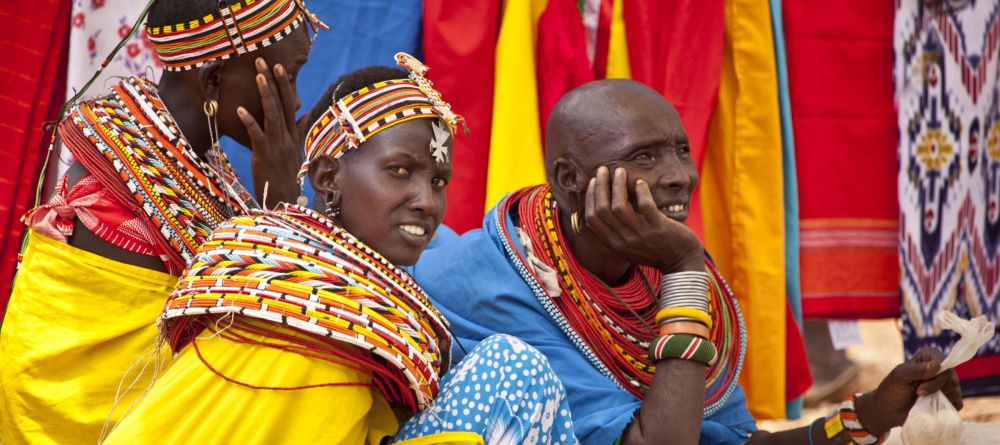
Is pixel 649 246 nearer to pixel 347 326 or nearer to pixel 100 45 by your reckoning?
pixel 347 326

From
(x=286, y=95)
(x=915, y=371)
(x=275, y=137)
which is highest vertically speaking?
(x=286, y=95)

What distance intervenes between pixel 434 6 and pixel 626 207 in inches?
61.3

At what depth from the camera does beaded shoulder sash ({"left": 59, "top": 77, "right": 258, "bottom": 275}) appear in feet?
9.71

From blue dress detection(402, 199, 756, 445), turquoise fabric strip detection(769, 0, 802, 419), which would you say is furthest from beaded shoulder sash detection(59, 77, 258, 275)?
turquoise fabric strip detection(769, 0, 802, 419)

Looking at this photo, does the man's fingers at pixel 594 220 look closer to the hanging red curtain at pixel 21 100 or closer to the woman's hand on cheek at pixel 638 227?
the woman's hand on cheek at pixel 638 227

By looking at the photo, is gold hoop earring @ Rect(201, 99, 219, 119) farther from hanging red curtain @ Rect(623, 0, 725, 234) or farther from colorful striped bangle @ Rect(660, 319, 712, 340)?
hanging red curtain @ Rect(623, 0, 725, 234)

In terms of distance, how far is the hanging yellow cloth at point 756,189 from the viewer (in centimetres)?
435

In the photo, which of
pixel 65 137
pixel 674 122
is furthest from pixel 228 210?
pixel 674 122

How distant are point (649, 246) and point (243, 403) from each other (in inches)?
49.4

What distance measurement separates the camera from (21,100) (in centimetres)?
377

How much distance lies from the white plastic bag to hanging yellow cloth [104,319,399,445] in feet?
4.82

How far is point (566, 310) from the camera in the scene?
121 inches

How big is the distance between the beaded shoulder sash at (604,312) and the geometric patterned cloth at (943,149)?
1557 mm


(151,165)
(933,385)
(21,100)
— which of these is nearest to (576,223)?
(933,385)
